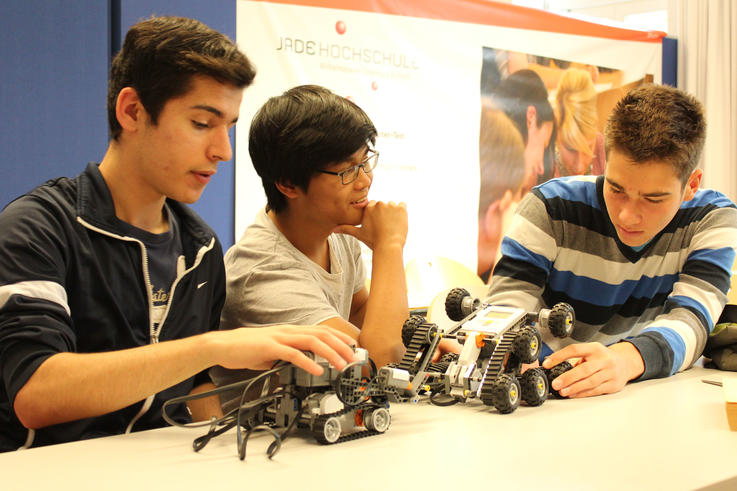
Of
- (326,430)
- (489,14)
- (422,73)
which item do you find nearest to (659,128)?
(326,430)

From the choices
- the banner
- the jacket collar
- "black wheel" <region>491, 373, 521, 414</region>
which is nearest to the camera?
"black wheel" <region>491, 373, 521, 414</region>

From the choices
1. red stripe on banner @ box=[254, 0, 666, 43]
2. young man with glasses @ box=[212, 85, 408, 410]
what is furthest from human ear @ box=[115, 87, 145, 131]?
red stripe on banner @ box=[254, 0, 666, 43]

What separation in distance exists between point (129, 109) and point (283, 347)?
23.8 inches

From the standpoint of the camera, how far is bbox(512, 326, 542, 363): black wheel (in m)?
1.11

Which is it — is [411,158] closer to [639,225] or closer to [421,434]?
[639,225]

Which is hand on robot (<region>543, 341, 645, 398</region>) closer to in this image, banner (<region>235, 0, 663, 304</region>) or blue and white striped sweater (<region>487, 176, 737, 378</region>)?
blue and white striped sweater (<region>487, 176, 737, 378</region>)

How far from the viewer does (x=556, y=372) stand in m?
1.23

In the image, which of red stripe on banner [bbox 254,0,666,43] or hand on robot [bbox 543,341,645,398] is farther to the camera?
red stripe on banner [bbox 254,0,666,43]

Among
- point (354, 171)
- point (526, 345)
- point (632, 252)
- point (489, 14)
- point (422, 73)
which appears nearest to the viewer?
point (526, 345)

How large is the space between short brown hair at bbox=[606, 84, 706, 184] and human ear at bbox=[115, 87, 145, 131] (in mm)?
983

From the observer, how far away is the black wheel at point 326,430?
0.91 metres

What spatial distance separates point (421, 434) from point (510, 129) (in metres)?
3.75

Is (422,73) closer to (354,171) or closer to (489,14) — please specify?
(489,14)

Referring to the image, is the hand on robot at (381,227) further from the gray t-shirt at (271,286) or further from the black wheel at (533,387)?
the black wheel at (533,387)
